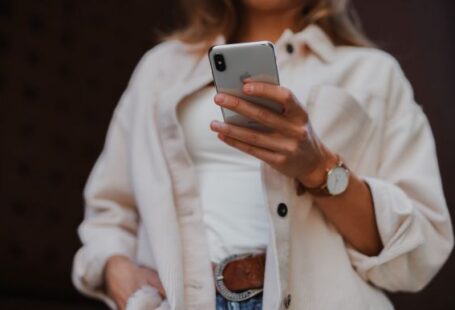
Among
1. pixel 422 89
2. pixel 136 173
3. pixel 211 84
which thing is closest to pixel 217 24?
pixel 211 84

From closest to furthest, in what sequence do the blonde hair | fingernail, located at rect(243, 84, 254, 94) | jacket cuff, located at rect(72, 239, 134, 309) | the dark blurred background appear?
fingernail, located at rect(243, 84, 254, 94)
jacket cuff, located at rect(72, 239, 134, 309)
the blonde hair
the dark blurred background

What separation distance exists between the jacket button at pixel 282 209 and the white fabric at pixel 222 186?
0.15ft

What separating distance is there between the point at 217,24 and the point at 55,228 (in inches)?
28.0

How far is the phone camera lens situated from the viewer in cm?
67

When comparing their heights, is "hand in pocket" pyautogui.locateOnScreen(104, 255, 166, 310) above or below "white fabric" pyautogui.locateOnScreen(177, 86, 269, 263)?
below

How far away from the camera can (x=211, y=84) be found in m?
0.95

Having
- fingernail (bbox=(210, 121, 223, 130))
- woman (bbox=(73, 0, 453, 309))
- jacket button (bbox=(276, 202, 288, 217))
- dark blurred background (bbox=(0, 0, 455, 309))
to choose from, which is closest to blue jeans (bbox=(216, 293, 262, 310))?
woman (bbox=(73, 0, 453, 309))

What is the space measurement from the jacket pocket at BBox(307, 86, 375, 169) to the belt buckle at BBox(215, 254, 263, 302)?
208mm

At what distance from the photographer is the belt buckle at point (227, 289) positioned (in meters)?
0.78

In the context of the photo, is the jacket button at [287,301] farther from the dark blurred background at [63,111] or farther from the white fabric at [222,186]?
the dark blurred background at [63,111]

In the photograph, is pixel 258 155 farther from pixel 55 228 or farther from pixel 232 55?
pixel 55 228

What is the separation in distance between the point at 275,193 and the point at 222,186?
0.11 metres

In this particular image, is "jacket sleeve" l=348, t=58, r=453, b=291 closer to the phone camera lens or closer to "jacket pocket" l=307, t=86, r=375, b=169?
"jacket pocket" l=307, t=86, r=375, b=169

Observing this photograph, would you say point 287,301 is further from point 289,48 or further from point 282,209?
point 289,48
